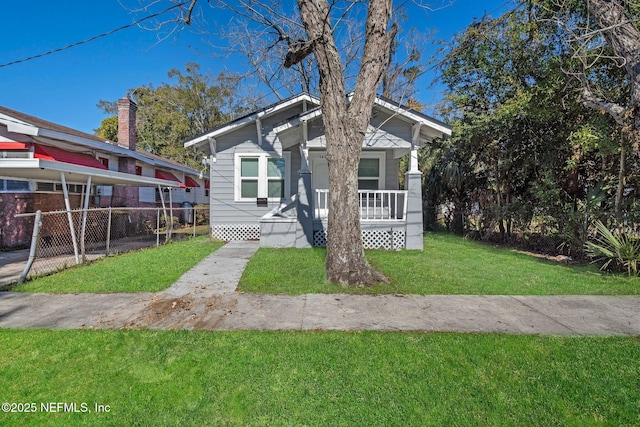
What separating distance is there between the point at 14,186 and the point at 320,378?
41.2 feet

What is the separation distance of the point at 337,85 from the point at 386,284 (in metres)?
3.66

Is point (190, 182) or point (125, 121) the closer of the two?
point (125, 121)

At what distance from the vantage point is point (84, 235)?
859 cm

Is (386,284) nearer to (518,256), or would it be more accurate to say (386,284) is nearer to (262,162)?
(518,256)

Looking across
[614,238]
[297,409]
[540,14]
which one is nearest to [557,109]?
[540,14]

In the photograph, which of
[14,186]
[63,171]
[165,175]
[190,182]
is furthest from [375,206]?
[190,182]

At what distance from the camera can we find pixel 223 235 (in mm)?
11500

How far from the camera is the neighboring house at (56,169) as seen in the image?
805cm

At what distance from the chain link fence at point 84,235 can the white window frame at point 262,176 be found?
85.2 inches

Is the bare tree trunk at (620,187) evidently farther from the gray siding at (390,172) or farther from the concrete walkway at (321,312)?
the gray siding at (390,172)

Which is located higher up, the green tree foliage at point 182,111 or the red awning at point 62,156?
the green tree foliage at point 182,111

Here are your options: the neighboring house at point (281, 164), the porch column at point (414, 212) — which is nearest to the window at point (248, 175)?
the neighboring house at point (281, 164)

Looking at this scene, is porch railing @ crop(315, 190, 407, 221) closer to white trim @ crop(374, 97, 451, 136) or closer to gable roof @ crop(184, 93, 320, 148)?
white trim @ crop(374, 97, 451, 136)

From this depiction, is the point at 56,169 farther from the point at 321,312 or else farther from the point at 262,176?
the point at 321,312
